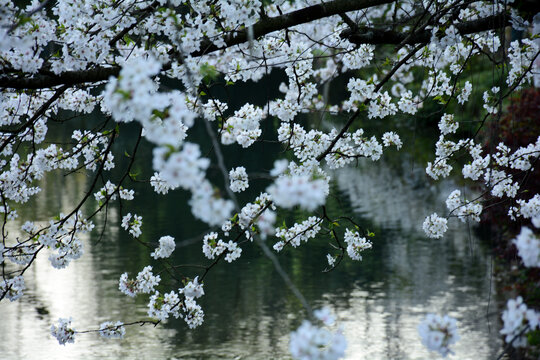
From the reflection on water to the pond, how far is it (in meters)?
0.01

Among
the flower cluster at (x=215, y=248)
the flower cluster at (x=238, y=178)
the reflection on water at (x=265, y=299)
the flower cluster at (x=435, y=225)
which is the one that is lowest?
the reflection on water at (x=265, y=299)

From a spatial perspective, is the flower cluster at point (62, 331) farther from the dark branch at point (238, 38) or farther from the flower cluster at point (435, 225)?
the flower cluster at point (435, 225)

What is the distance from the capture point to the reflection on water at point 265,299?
19.4 feet

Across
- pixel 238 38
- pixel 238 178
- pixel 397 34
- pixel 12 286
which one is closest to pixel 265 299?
pixel 238 178

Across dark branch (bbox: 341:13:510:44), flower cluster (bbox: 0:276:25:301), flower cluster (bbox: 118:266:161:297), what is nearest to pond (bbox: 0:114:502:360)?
flower cluster (bbox: 118:266:161:297)

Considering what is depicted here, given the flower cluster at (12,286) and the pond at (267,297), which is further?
the pond at (267,297)

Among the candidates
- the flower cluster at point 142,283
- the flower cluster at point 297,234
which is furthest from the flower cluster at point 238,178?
the flower cluster at point 142,283

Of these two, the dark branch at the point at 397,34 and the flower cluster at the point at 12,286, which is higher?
the dark branch at the point at 397,34

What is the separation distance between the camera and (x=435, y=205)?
1069 cm

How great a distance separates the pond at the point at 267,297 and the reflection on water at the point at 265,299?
11 millimetres

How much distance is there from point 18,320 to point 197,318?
3387 mm

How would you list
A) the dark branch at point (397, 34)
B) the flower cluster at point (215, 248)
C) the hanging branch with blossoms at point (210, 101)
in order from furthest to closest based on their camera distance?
the flower cluster at point (215, 248), the dark branch at point (397, 34), the hanging branch with blossoms at point (210, 101)

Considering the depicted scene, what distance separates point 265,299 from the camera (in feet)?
23.1

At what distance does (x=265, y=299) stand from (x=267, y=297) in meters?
0.06
